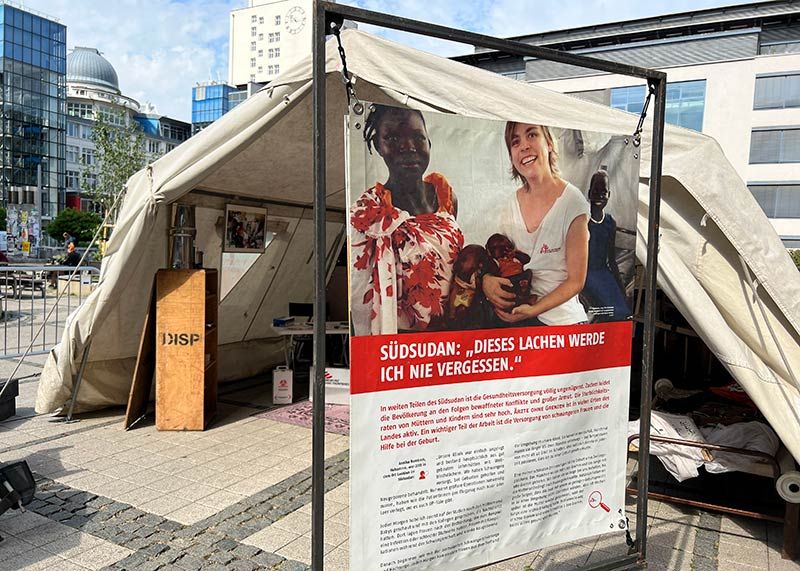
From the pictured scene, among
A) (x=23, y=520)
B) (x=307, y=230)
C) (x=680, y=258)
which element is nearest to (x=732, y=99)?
(x=307, y=230)

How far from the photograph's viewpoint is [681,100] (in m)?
36.7

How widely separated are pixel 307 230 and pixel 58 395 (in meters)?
3.45

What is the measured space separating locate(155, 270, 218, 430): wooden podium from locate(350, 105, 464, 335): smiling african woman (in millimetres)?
4121

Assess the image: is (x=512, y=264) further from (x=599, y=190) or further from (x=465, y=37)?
(x=465, y=37)

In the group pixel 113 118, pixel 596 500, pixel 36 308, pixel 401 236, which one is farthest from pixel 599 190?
pixel 113 118

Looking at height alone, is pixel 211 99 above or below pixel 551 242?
above

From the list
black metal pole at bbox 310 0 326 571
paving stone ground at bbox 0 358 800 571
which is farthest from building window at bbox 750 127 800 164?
black metal pole at bbox 310 0 326 571

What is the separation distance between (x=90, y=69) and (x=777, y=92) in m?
79.0

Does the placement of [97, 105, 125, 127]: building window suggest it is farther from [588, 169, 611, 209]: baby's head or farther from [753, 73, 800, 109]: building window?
[753, 73, 800, 109]: building window

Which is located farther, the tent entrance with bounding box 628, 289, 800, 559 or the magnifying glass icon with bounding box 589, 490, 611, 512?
the tent entrance with bounding box 628, 289, 800, 559

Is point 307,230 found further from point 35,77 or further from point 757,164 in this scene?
point 35,77

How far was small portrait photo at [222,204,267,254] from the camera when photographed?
6965 millimetres

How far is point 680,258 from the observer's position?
379 centimetres

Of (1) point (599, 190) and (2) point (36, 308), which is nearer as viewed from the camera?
(1) point (599, 190)
